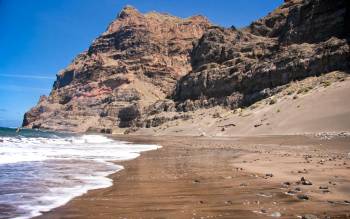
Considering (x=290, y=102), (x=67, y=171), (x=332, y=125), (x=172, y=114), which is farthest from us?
(x=172, y=114)

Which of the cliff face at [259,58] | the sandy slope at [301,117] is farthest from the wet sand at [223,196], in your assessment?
the cliff face at [259,58]

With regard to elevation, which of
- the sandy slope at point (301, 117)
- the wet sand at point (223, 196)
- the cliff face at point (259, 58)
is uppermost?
the cliff face at point (259, 58)

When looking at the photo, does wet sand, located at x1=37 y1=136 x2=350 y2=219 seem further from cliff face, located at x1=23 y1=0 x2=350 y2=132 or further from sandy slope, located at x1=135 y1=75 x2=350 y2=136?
cliff face, located at x1=23 y1=0 x2=350 y2=132

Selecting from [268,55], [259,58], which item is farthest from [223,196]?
[259,58]

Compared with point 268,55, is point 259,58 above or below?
above

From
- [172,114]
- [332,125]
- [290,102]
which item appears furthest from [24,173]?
[172,114]

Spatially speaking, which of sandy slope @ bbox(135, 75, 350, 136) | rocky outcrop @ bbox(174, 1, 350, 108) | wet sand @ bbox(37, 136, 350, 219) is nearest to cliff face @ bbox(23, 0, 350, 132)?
rocky outcrop @ bbox(174, 1, 350, 108)

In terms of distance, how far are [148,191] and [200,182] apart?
7.12 ft

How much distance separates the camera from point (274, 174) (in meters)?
13.8

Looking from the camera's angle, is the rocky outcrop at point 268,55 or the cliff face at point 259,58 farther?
the cliff face at point 259,58

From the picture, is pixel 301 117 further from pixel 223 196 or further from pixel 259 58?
pixel 259 58

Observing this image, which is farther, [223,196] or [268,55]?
[268,55]

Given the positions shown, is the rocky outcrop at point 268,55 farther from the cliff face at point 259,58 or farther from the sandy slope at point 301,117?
the sandy slope at point 301,117

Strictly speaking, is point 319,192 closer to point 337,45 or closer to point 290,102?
point 290,102
